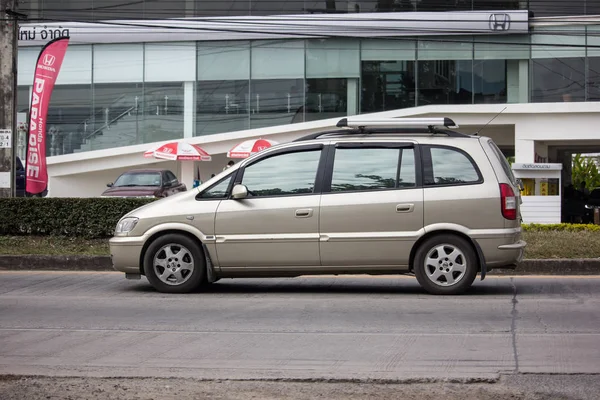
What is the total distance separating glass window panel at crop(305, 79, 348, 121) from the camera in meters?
34.2

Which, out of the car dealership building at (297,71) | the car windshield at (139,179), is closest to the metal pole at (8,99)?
the car windshield at (139,179)

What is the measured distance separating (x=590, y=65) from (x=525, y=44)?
3125mm

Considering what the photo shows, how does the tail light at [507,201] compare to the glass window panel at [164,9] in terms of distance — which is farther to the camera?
the glass window panel at [164,9]

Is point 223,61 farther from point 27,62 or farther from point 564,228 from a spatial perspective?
point 564,228

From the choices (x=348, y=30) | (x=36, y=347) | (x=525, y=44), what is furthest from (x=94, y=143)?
(x=36, y=347)

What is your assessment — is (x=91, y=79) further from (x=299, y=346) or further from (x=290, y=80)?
(x=299, y=346)

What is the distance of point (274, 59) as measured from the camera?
34.6 meters

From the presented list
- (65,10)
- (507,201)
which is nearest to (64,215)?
(507,201)

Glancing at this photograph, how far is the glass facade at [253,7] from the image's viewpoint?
3347 cm

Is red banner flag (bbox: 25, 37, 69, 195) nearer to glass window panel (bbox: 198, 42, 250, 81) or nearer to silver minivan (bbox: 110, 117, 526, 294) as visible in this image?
silver minivan (bbox: 110, 117, 526, 294)

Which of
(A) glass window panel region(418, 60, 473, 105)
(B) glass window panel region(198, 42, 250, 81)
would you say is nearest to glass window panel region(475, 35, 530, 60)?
(A) glass window panel region(418, 60, 473, 105)

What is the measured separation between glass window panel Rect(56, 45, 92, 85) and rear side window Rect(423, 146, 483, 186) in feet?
89.8

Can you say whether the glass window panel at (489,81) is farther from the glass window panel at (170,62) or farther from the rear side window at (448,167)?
the rear side window at (448,167)

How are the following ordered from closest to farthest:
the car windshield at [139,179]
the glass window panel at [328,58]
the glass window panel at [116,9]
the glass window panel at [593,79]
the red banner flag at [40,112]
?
the red banner flag at [40,112] < the car windshield at [139,179] < the glass window panel at [593,79] < the glass window panel at [328,58] < the glass window panel at [116,9]
